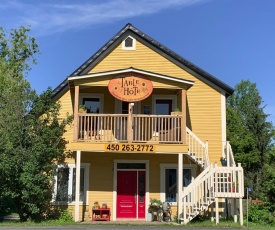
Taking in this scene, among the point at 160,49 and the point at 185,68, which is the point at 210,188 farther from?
the point at 160,49

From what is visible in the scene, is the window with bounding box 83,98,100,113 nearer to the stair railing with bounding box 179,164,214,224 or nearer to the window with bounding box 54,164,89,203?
the window with bounding box 54,164,89,203

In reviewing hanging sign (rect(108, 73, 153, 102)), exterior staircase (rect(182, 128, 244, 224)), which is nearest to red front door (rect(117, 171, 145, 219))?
exterior staircase (rect(182, 128, 244, 224))

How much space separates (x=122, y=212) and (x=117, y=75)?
6.48 metres

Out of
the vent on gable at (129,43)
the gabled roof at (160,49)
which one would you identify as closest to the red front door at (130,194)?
the gabled roof at (160,49)

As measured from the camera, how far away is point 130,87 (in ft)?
57.8

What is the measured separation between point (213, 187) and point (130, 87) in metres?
5.58

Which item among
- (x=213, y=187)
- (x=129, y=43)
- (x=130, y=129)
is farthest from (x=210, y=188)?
(x=129, y=43)

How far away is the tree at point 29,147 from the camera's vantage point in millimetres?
16213

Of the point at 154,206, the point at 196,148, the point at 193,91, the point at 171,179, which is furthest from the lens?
the point at 193,91

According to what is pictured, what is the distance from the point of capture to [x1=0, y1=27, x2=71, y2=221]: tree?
1621 cm

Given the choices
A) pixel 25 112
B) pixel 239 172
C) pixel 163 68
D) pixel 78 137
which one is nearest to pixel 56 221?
pixel 78 137

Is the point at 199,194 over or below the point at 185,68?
below

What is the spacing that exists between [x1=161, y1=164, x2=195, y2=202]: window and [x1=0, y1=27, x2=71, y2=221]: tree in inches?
196

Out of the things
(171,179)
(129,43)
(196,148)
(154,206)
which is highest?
(129,43)
